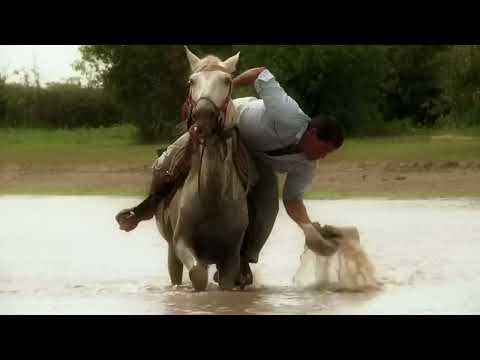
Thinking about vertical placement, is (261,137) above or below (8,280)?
above

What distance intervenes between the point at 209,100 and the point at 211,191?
840 millimetres

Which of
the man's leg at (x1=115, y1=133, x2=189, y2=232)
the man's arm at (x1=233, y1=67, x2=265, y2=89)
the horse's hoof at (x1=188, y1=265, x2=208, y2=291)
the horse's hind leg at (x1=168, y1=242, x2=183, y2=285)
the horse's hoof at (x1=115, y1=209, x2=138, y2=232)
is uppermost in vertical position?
the man's arm at (x1=233, y1=67, x2=265, y2=89)

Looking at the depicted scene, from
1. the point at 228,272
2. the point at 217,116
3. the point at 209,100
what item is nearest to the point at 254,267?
the point at 228,272

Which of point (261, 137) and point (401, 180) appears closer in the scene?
point (261, 137)

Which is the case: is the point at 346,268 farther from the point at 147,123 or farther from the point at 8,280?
the point at 147,123

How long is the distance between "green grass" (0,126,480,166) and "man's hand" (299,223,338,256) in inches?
646

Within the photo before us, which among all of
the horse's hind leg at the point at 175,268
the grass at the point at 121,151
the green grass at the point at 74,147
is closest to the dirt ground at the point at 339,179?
the grass at the point at 121,151

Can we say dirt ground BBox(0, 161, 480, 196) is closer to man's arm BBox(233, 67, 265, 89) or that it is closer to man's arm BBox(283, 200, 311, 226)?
man's arm BBox(283, 200, 311, 226)

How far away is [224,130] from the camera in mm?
9930

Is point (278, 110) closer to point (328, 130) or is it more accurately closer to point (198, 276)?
point (328, 130)

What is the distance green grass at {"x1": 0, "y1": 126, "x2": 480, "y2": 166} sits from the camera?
28188 millimetres

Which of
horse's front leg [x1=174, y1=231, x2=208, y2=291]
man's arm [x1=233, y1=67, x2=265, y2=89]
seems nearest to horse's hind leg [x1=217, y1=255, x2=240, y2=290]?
horse's front leg [x1=174, y1=231, x2=208, y2=291]
